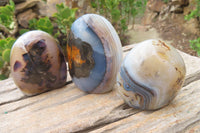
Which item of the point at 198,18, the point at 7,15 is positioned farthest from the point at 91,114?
the point at 198,18

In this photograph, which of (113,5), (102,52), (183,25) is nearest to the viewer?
(102,52)

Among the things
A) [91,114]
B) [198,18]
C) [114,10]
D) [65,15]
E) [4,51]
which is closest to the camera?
[91,114]

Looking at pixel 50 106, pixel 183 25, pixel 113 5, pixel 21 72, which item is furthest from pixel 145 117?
pixel 183 25

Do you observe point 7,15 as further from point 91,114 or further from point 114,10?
point 91,114

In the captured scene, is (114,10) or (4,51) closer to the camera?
(4,51)

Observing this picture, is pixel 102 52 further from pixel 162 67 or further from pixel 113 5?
pixel 113 5

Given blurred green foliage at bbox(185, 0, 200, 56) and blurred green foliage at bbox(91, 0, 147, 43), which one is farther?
blurred green foliage at bbox(91, 0, 147, 43)

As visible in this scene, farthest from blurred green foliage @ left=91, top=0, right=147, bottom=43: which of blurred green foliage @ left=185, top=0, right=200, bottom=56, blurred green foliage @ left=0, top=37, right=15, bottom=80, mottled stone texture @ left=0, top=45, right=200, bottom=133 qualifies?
mottled stone texture @ left=0, top=45, right=200, bottom=133

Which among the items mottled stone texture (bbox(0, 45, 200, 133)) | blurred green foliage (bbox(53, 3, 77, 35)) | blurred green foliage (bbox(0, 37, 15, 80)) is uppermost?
blurred green foliage (bbox(53, 3, 77, 35))

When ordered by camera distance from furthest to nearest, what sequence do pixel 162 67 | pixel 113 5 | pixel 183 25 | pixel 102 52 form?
pixel 183 25
pixel 113 5
pixel 102 52
pixel 162 67

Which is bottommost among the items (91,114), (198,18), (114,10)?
(91,114)

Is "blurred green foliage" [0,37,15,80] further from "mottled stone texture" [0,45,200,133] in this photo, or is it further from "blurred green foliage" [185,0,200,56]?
"blurred green foliage" [185,0,200,56]
